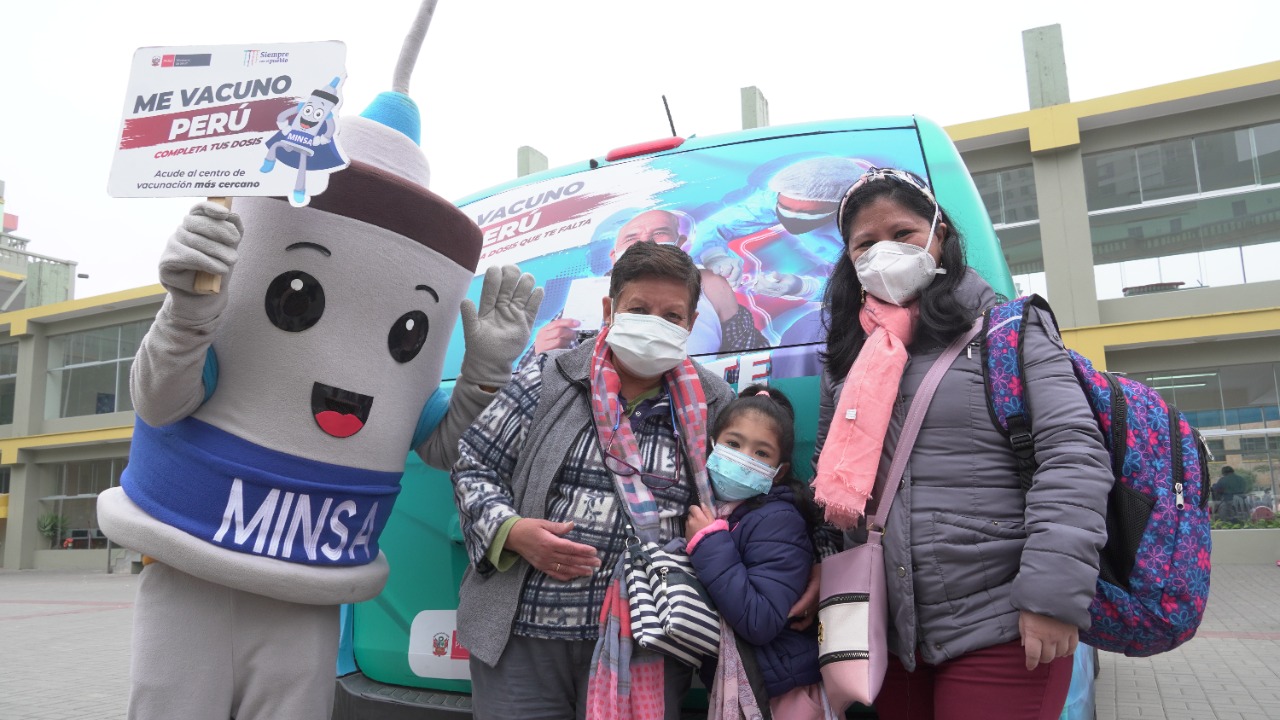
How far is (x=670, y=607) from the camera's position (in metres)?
1.70

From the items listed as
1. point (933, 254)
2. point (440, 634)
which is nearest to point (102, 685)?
point (440, 634)

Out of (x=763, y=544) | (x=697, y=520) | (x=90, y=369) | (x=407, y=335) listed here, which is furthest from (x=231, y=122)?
(x=90, y=369)

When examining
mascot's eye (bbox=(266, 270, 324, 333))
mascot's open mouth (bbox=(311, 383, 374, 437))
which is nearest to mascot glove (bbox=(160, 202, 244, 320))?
mascot's eye (bbox=(266, 270, 324, 333))

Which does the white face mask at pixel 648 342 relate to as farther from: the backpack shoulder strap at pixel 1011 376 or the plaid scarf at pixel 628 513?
the backpack shoulder strap at pixel 1011 376

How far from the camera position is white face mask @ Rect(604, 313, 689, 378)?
194cm

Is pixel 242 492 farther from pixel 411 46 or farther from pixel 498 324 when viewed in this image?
pixel 411 46

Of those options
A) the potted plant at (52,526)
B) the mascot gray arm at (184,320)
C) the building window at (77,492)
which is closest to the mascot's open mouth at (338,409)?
the mascot gray arm at (184,320)

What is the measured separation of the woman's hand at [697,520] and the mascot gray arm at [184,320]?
1.10 meters

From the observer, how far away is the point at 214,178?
178 centimetres

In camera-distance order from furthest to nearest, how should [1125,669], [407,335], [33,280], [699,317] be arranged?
[33,280], [1125,669], [699,317], [407,335]

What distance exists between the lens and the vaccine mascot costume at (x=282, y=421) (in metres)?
1.83

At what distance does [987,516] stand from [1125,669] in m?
5.76

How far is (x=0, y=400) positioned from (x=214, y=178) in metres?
29.6

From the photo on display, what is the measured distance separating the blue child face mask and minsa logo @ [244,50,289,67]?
4.27ft
